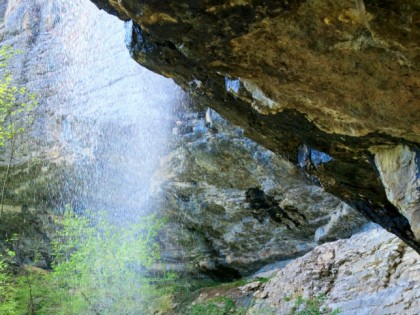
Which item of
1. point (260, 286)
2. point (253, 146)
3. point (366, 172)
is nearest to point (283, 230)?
point (260, 286)

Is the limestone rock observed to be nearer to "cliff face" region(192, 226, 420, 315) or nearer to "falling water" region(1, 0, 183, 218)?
"cliff face" region(192, 226, 420, 315)

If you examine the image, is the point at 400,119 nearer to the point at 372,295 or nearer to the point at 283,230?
the point at 372,295

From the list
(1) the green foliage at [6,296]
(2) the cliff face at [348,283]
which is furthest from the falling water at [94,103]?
(2) the cliff face at [348,283]

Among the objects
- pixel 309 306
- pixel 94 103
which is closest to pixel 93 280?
pixel 94 103

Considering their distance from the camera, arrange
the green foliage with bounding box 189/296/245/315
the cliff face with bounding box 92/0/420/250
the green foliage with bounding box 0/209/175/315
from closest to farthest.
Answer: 1. the cliff face with bounding box 92/0/420/250
2. the green foliage with bounding box 0/209/175/315
3. the green foliage with bounding box 189/296/245/315

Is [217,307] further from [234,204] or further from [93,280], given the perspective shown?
[93,280]

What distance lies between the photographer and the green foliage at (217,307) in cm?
1179

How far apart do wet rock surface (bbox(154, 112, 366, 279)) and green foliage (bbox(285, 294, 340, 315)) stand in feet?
9.72

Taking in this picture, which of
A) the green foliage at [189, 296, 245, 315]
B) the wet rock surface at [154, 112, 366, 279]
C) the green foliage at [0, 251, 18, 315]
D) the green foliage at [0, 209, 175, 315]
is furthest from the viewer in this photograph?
the wet rock surface at [154, 112, 366, 279]

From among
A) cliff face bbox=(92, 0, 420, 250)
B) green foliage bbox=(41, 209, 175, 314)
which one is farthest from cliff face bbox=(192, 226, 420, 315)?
cliff face bbox=(92, 0, 420, 250)

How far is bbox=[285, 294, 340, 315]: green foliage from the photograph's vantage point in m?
9.09

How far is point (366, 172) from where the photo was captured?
17.0ft

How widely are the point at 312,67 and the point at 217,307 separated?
9.71m

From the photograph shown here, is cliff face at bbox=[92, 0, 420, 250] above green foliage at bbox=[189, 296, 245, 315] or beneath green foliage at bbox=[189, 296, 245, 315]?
above
